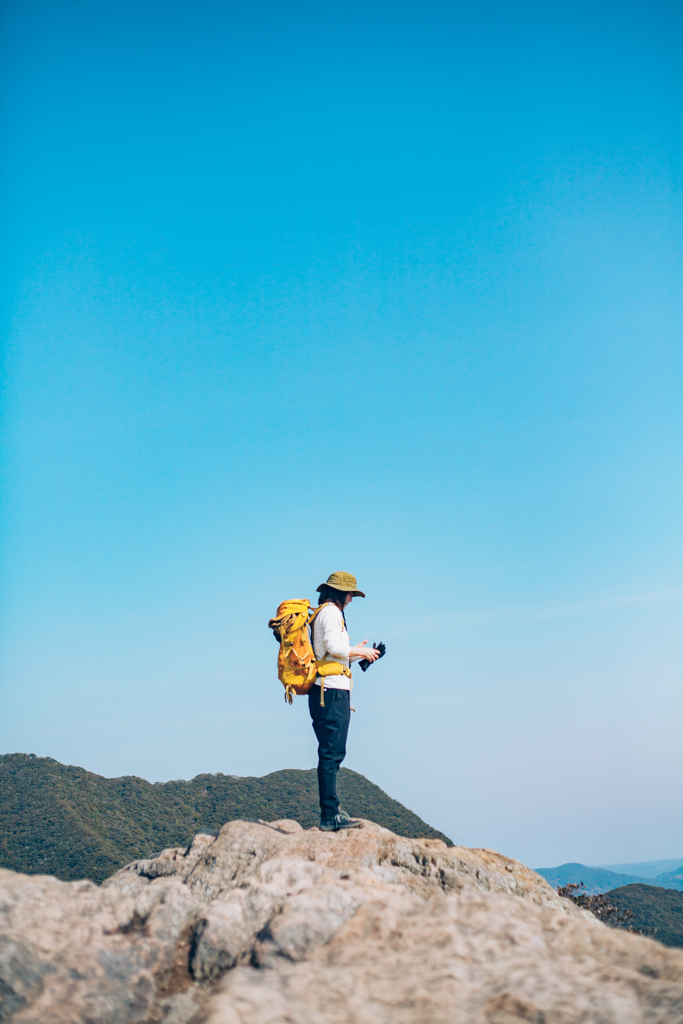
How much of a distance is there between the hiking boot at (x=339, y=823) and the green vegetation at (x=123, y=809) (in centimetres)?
2923

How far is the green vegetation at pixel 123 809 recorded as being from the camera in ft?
127

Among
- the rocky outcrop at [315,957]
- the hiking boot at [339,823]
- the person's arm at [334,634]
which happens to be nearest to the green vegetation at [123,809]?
the hiking boot at [339,823]

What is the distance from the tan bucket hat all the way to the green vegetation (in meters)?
30.1

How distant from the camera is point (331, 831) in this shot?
335 inches

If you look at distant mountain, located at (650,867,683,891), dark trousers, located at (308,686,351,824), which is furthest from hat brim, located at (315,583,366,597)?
distant mountain, located at (650,867,683,891)

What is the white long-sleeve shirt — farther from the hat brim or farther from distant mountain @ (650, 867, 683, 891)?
distant mountain @ (650, 867, 683, 891)

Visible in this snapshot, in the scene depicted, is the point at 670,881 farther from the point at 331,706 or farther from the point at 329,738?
the point at 331,706

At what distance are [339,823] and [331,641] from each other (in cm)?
239

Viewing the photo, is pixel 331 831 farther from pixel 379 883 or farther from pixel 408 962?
pixel 408 962

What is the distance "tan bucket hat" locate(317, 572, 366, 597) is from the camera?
30.3 ft

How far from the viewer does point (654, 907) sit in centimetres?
3806

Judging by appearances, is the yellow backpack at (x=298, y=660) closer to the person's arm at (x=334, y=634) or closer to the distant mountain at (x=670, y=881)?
the person's arm at (x=334, y=634)

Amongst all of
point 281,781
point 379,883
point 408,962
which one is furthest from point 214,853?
point 281,781

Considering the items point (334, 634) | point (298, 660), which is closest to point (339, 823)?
point (298, 660)
